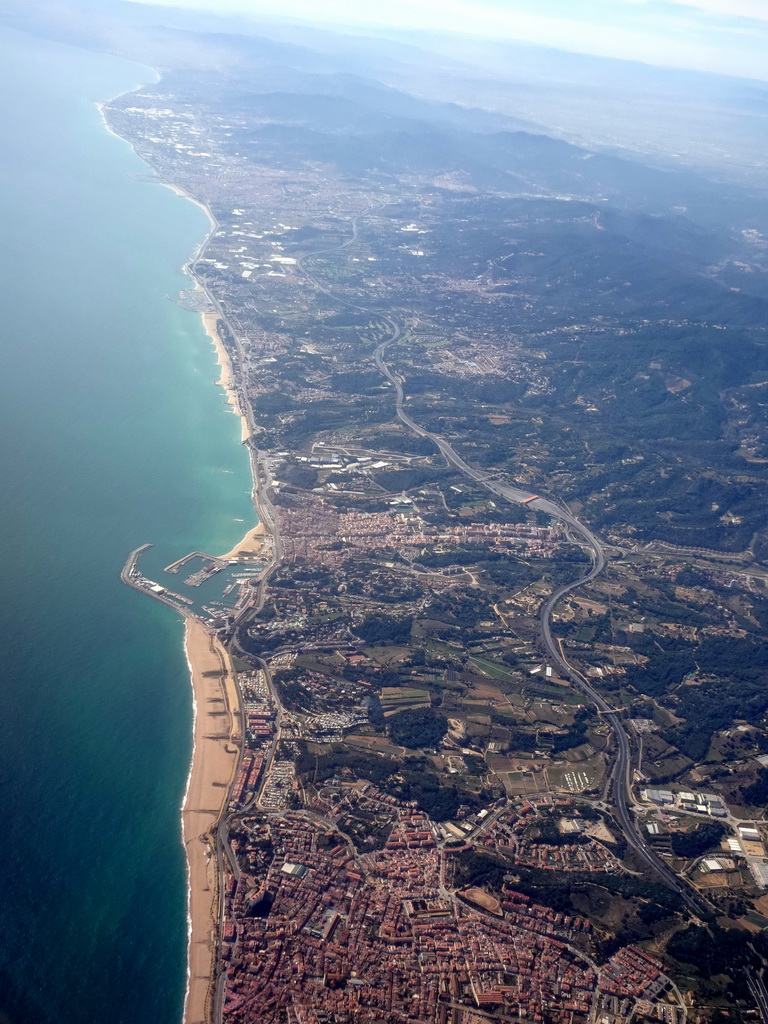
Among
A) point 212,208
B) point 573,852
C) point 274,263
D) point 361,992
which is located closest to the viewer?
point 361,992

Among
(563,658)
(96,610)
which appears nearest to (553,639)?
(563,658)

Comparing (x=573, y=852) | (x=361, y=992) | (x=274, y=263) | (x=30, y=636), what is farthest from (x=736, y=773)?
(x=274, y=263)

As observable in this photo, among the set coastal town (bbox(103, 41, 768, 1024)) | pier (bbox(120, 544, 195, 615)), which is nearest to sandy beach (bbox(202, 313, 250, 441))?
coastal town (bbox(103, 41, 768, 1024))

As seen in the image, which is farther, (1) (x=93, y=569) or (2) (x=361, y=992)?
Answer: (1) (x=93, y=569)

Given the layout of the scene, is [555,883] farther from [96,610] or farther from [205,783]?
[96,610]

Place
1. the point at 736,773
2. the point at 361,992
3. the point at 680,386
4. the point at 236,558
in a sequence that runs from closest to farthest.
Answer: the point at 361,992
the point at 736,773
the point at 236,558
the point at 680,386

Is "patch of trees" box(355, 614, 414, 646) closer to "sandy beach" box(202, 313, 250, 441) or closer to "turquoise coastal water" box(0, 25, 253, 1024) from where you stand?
"turquoise coastal water" box(0, 25, 253, 1024)

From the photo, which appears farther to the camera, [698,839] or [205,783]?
[698,839]

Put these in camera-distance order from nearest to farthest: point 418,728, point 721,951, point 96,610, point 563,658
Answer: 1. point 721,951
2. point 418,728
3. point 96,610
4. point 563,658

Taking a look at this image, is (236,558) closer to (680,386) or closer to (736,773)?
(736,773)
